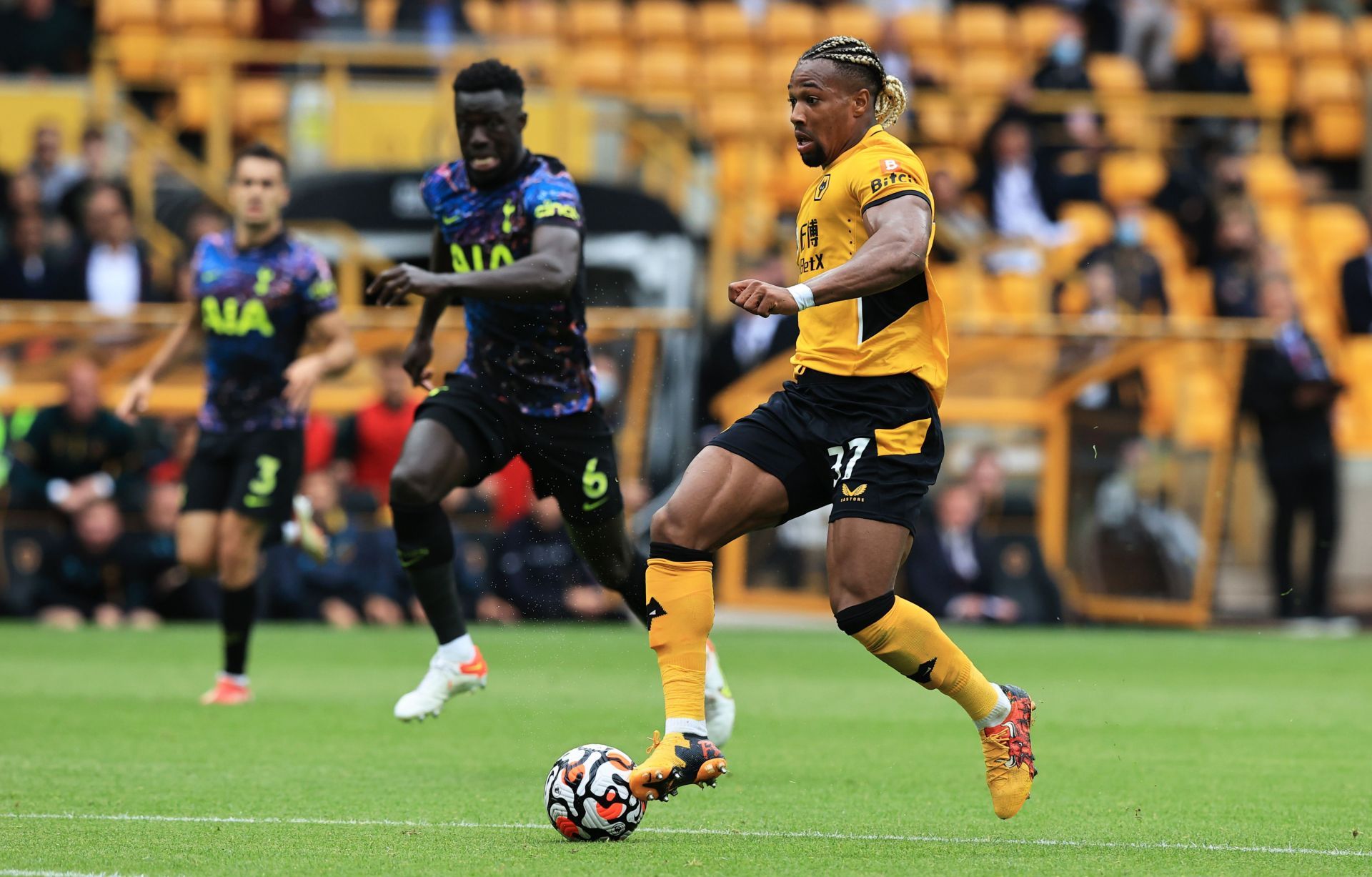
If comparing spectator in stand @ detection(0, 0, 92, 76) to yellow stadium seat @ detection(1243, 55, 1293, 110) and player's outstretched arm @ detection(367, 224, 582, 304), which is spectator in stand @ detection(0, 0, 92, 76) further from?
player's outstretched arm @ detection(367, 224, 582, 304)

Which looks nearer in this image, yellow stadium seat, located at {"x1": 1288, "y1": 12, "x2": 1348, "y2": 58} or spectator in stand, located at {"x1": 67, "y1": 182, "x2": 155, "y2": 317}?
spectator in stand, located at {"x1": 67, "y1": 182, "x2": 155, "y2": 317}

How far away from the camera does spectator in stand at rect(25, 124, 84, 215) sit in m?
16.8

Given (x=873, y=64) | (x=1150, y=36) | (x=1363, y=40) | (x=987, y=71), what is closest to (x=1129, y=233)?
(x=987, y=71)

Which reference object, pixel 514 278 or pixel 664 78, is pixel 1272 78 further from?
pixel 514 278

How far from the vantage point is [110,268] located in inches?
630

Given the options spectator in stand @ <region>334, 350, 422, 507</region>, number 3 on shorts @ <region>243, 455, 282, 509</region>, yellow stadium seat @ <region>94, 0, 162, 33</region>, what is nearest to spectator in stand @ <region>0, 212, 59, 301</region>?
spectator in stand @ <region>334, 350, 422, 507</region>

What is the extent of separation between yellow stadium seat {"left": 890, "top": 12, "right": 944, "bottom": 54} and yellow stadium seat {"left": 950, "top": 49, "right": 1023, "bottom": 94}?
39 cm

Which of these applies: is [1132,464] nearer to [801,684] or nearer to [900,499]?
[801,684]

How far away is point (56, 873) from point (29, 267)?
38.7ft

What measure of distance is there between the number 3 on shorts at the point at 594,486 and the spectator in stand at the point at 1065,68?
555 inches

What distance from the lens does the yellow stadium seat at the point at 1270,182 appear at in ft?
70.5

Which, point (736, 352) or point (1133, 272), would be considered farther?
point (1133, 272)

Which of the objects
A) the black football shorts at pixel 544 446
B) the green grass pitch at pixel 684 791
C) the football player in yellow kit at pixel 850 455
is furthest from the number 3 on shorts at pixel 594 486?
the football player in yellow kit at pixel 850 455

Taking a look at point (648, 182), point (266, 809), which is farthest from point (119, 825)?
point (648, 182)
